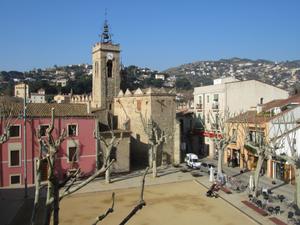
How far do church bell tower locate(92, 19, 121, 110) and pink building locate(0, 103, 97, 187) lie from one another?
12556mm

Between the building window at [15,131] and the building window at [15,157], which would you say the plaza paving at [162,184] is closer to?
the building window at [15,157]

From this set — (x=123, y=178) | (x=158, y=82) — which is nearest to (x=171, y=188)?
(x=123, y=178)

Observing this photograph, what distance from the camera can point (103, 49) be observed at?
56.1 meters

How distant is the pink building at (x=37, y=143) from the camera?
37.8m

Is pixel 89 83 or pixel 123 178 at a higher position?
pixel 89 83

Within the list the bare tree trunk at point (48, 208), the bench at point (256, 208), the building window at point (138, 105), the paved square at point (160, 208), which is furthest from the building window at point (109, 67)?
the bare tree trunk at point (48, 208)

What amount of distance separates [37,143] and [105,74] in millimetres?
19842

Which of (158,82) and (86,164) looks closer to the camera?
(86,164)

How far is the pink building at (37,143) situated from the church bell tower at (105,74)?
12.6 meters

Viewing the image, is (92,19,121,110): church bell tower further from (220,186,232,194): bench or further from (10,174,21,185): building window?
(220,186,232,194): bench

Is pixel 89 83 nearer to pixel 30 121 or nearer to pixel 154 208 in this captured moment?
pixel 30 121

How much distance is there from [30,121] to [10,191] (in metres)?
7.34

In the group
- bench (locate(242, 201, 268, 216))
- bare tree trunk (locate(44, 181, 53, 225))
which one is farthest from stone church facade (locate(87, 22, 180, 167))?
bare tree trunk (locate(44, 181, 53, 225))

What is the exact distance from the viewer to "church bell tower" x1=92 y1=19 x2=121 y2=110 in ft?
182
